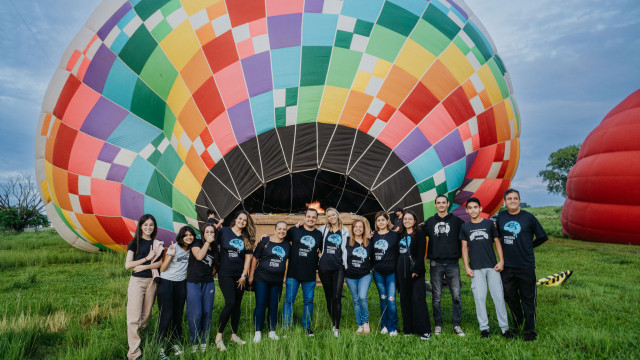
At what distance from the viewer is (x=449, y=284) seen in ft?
12.3

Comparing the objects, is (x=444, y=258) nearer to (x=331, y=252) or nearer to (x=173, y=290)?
(x=331, y=252)

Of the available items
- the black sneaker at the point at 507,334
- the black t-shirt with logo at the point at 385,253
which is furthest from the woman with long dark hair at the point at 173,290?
the black sneaker at the point at 507,334

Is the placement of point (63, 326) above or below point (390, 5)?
below

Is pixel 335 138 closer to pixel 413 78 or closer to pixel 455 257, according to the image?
pixel 413 78

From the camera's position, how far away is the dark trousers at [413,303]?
3607 millimetres

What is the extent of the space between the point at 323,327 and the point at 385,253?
0.95 m

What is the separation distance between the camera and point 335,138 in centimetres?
524

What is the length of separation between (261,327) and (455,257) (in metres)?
1.96

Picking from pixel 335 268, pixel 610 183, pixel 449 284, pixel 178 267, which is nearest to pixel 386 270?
pixel 335 268

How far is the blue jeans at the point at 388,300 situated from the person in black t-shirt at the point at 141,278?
6.72ft

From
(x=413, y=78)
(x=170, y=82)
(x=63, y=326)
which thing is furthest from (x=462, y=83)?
(x=63, y=326)

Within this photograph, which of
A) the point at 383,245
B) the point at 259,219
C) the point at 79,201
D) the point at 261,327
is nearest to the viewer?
the point at 261,327

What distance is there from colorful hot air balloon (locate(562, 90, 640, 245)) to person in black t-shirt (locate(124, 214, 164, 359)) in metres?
12.7

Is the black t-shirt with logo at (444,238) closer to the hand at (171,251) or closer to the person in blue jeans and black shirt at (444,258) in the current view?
the person in blue jeans and black shirt at (444,258)
